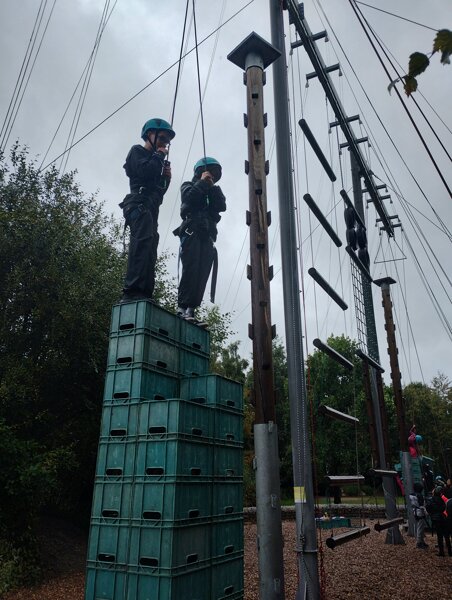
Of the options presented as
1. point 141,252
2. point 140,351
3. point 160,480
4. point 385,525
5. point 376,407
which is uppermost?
point 141,252

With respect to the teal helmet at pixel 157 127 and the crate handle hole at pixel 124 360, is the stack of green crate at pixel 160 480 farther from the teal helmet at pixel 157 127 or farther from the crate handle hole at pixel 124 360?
the teal helmet at pixel 157 127

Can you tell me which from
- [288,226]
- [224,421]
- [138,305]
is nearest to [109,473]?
[224,421]

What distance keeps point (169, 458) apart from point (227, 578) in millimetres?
1685

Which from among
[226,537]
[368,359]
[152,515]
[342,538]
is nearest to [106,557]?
[152,515]

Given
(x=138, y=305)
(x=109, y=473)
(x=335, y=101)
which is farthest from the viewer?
(x=335, y=101)

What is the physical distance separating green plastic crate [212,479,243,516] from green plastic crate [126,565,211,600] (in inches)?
28.2

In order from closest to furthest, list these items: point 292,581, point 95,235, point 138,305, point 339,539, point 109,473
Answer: point 109,473, point 138,305, point 339,539, point 292,581, point 95,235

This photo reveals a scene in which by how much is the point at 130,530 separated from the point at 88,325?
23.5 ft

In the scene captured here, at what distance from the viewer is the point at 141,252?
20.7 ft

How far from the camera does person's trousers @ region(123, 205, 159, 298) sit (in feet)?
20.3

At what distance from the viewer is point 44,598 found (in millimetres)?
8305

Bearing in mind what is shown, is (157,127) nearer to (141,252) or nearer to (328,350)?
(141,252)

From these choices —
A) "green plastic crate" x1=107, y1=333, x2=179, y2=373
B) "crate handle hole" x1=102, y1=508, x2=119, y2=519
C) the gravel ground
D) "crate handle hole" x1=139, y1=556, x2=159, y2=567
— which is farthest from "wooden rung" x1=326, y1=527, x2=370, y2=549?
"green plastic crate" x1=107, y1=333, x2=179, y2=373

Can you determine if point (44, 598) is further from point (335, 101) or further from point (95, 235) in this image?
point (335, 101)
